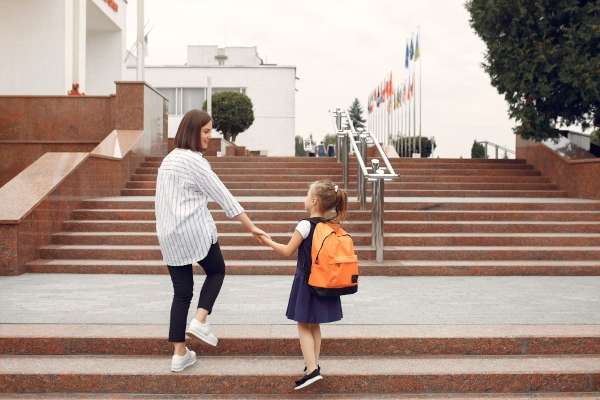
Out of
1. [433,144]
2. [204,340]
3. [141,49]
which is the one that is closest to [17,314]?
[204,340]

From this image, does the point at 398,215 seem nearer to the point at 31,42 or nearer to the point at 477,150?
the point at 31,42

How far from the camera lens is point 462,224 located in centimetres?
994

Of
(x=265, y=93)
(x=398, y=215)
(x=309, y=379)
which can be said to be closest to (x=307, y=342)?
(x=309, y=379)

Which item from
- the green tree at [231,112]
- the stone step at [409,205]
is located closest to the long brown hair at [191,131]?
the stone step at [409,205]

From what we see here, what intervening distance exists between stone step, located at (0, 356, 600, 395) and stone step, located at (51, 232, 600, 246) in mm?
4430

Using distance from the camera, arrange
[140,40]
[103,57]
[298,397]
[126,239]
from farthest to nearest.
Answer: [103,57] → [140,40] → [126,239] → [298,397]

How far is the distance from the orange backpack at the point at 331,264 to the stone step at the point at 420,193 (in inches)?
319

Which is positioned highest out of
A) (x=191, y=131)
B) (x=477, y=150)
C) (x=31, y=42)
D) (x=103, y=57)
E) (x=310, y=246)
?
(x=103, y=57)

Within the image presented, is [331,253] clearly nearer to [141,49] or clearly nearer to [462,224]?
[462,224]

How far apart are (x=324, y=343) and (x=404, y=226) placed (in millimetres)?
4995

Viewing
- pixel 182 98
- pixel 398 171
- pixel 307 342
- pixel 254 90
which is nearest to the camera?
pixel 307 342

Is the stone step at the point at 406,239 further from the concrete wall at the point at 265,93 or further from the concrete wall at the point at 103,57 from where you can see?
the concrete wall at the point at 265,93

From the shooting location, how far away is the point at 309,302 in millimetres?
4277

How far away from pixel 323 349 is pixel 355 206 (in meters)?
5.78
